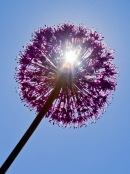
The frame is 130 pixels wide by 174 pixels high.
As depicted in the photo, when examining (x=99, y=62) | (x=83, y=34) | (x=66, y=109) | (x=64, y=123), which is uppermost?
(x=83, y=34)

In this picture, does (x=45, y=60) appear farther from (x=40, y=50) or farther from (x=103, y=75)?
(x=103, y=75)

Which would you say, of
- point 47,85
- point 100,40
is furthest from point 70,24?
point 47,85

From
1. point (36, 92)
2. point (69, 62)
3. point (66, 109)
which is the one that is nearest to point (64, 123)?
point (66, 109)

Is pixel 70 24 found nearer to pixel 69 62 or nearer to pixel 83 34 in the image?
pixel 83 34

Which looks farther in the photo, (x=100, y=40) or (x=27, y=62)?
(x=100, y=40)

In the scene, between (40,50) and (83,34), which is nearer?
(40,50)

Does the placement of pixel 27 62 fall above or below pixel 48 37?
below
